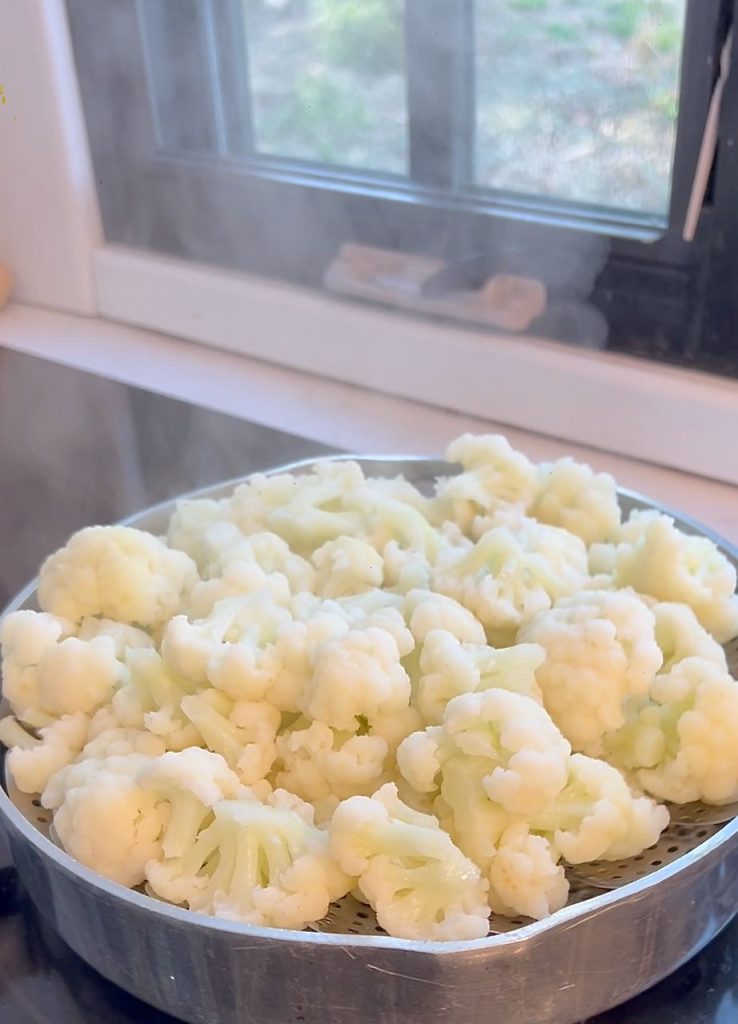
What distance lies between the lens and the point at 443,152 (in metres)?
1.29

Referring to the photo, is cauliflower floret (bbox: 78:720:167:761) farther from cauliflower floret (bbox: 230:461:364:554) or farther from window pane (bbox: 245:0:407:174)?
window pane (bbox: 245:0:407:174)

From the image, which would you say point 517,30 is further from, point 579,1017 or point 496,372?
point 579,1017

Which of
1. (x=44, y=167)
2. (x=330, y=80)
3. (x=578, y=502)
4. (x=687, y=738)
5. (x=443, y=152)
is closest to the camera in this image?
Result: (x=687, y=738)

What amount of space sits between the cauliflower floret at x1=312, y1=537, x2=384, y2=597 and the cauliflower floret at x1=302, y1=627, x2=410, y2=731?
11cm

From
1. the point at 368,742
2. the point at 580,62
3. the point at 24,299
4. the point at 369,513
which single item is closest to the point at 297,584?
the point at 369,513

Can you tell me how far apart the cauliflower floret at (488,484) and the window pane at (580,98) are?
0.42 metres

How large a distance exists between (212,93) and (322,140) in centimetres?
19

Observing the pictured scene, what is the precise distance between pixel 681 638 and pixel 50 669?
0.41 meters

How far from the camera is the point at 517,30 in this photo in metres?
1.19

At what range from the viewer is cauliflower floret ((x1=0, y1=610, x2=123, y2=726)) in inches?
27.9

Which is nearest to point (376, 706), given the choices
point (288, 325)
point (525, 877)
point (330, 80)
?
point (525, 877)

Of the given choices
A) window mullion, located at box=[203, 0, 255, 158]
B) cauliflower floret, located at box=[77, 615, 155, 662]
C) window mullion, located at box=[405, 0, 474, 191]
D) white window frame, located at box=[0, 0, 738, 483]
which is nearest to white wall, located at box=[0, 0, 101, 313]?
white window frame, located at box=[0, 0, 738, 483]

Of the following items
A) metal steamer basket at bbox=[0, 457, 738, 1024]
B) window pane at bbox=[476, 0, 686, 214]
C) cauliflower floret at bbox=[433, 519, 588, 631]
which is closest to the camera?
metal steamer basket at bbox=[0, 457, 738, 1024]

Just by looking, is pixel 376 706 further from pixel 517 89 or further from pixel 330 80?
pixel 330 80
